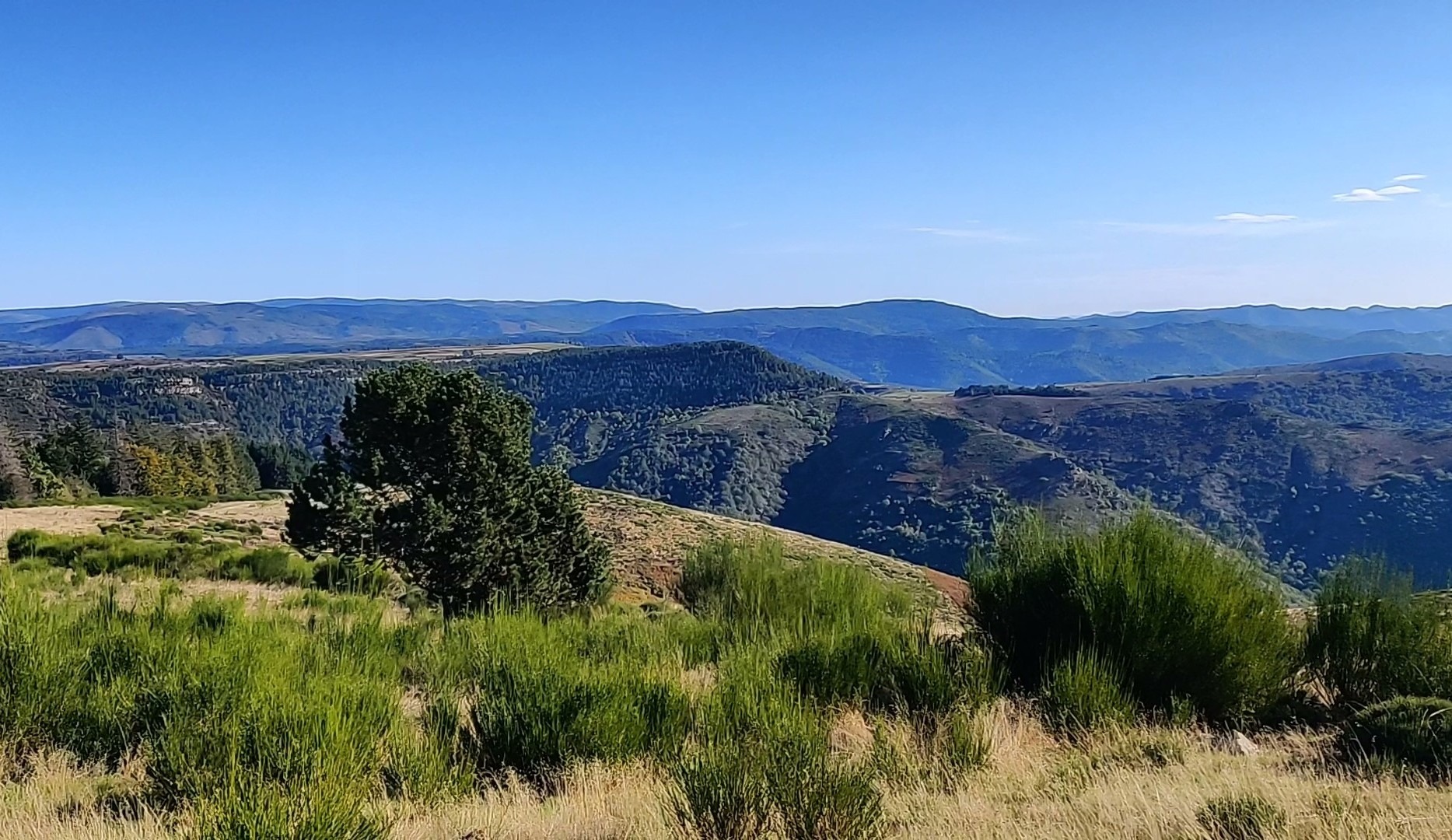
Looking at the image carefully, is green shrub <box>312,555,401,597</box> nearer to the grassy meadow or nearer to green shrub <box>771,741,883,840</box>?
the grassy meadow

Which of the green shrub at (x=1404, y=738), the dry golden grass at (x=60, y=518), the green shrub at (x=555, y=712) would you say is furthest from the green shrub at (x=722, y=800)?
the dry golden grass at (x=60, y=518)

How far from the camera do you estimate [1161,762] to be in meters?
5.65

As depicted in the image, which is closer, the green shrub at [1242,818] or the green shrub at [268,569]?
the green shrub at [1242,818]

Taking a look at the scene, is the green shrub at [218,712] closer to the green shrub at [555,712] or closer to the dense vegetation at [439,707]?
the dense vegetation at [439,707]

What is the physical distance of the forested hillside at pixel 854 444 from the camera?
8225 centimetres

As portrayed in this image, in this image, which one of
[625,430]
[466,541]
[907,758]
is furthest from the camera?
[625,430]

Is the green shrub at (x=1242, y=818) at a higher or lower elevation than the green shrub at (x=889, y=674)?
higher

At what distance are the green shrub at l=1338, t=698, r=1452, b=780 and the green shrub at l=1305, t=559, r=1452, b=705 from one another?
125 cm

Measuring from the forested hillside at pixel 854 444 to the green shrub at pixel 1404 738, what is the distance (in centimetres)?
5451

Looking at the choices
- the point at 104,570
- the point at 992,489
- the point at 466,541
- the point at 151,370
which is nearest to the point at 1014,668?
the point at 466,541

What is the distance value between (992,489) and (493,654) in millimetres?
96475

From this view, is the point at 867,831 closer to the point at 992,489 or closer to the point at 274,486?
the point at 274,486

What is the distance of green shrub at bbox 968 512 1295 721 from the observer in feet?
23.0

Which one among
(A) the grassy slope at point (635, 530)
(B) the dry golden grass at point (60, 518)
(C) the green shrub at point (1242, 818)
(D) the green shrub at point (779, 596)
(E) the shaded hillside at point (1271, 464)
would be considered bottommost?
(E) the shaded hillside at point (1271, 464)
